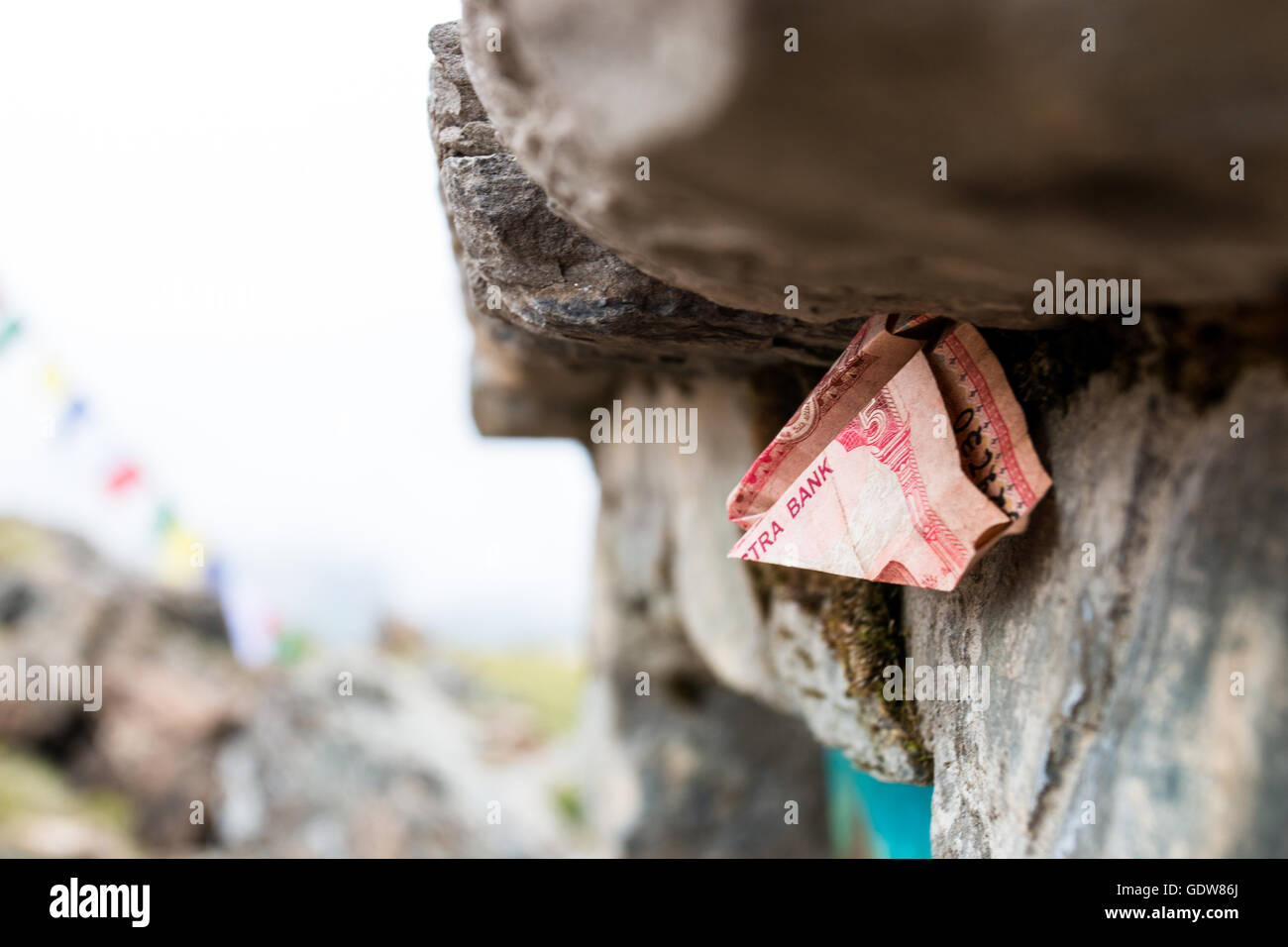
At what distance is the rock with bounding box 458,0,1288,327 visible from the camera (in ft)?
1.72

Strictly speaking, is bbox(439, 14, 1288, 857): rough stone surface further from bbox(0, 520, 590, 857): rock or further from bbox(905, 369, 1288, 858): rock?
bbox(0, 520, 590, 857): rock

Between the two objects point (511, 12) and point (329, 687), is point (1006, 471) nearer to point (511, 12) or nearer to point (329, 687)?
point (511, 12)

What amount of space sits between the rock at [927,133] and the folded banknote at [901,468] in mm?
260

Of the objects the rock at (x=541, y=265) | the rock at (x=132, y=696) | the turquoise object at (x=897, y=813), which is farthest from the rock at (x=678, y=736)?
the rock at (x=132, y=696)

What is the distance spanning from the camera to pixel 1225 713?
72 cm

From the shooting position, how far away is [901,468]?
39.7 inches

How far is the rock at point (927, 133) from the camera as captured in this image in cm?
52

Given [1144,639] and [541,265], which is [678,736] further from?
[1144,639]

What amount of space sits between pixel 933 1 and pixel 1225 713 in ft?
1.92

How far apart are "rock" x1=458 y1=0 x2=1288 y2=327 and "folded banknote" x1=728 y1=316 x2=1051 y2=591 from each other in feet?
0.85

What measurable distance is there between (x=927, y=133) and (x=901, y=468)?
0.50 metres

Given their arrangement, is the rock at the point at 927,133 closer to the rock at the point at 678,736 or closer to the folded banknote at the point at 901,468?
the folded banknote at the point at 901,468

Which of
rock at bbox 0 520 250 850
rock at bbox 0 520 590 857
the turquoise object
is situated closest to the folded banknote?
the turquoise object

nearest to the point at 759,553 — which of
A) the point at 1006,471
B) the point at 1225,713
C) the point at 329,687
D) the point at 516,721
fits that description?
the point at 1006,471
